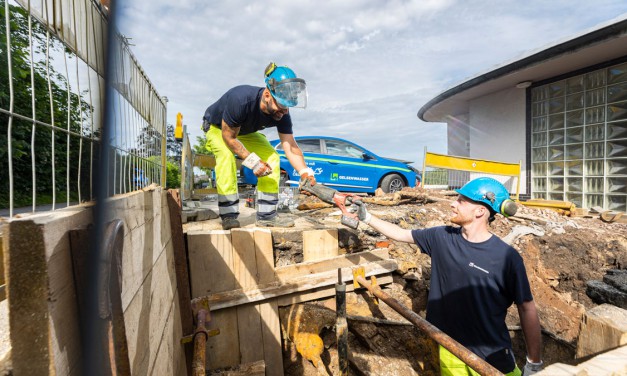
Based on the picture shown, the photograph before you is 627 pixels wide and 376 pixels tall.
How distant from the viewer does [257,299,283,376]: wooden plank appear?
2.92m

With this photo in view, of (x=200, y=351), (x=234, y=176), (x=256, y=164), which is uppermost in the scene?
(x=256, y=164)

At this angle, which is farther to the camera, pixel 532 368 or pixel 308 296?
pixel 308 296

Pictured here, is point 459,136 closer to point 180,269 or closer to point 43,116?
point 180,269

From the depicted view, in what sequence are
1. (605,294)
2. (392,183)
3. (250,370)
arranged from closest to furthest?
(250,370)
(605,294)
(392,183)

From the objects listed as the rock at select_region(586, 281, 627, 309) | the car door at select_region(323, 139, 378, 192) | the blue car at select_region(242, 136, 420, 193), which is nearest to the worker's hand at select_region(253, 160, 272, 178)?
the blue car at select_region(242, 136, 420, 193)

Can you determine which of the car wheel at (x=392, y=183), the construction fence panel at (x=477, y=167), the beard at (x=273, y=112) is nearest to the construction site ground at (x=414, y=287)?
the beard at (x=273, y=112)

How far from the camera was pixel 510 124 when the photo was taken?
979 cm

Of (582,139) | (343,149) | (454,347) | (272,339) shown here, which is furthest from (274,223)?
(582,139)

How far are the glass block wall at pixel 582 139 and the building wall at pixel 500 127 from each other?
320mm

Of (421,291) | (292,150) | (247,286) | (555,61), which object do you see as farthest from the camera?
(555,61)

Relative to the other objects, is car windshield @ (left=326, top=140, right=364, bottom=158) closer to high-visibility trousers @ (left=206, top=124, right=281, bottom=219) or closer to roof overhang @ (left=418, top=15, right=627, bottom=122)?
high-visibility trousers @ (left=206, top=124, right=281, bottom=219)

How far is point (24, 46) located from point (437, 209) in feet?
18.7

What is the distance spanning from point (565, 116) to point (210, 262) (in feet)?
32.9

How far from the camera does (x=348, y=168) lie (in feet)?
25.0
